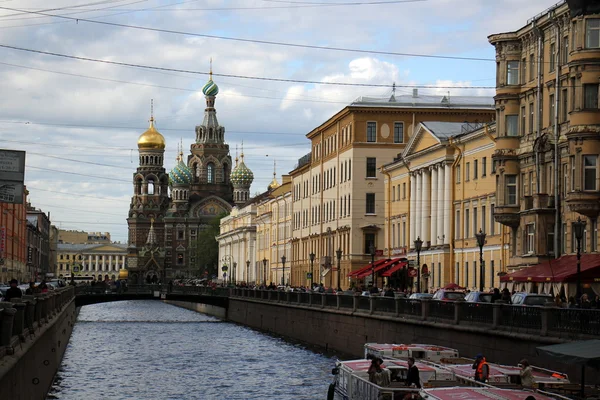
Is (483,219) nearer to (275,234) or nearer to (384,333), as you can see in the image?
(384,333)

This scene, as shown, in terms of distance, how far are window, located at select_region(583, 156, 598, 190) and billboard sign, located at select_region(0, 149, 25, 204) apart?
2187cm

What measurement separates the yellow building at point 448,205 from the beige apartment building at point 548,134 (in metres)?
4.47

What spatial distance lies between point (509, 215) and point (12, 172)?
25.7 meters

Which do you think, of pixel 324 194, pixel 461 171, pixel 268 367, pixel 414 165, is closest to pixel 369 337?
pixel 268 367

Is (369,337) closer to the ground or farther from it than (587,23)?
closer to the ground

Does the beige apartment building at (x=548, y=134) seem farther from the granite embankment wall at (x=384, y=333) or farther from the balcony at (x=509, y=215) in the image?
the granite embankment wall at (x=384, y=333)

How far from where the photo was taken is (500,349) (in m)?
35.7

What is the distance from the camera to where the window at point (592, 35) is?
161ft

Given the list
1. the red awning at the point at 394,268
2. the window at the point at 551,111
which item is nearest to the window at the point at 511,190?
the window at the point at 551,111

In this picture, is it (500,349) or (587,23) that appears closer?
(500,349)

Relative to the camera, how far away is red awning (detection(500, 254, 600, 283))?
46.2 metres

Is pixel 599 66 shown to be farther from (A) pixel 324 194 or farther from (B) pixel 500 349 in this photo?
(A) pixel 324 194

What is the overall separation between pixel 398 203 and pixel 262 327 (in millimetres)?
12184

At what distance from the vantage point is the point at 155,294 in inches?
4348
